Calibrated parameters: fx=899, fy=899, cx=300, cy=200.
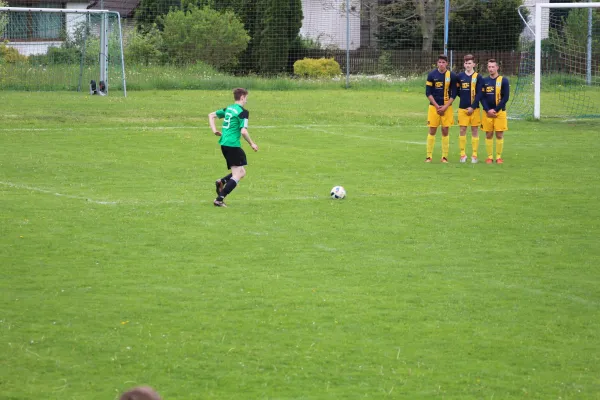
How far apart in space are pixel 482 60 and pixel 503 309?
119 ft

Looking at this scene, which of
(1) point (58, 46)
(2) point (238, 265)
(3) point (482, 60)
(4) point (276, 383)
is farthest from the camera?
(3) point (482, 60)

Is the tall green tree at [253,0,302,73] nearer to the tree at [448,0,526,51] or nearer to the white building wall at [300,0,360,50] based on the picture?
the white building wall at [300,0,360,50]

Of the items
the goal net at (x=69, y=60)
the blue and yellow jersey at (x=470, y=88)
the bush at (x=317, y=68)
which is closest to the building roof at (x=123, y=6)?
the bush at (x=317, y=68)

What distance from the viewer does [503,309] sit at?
329 inches

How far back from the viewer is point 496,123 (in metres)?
18.4

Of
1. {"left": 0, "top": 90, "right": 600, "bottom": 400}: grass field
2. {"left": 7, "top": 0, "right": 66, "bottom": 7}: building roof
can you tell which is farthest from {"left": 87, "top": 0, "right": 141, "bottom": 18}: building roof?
{"left": 0, "top": 90, "right": 600, "bottom": 400}: grass field

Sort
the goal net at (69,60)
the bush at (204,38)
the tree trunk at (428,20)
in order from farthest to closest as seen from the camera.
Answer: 1. the tree trunk at (428,20)
2. the bush at (204,38)
3. the goal net at (69,60)

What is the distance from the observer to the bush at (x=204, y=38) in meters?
38.8

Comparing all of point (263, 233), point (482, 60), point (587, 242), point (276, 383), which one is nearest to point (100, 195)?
point (263, 233)

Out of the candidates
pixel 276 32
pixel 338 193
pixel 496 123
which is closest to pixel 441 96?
pixel 496 123

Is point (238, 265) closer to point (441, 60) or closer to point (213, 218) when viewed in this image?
point (213, 218)

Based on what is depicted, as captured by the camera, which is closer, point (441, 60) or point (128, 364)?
point (128, 364)

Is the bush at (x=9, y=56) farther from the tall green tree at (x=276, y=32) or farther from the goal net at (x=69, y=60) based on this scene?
the tall green tree at (x=276, y=32)

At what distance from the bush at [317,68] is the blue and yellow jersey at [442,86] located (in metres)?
22.3
